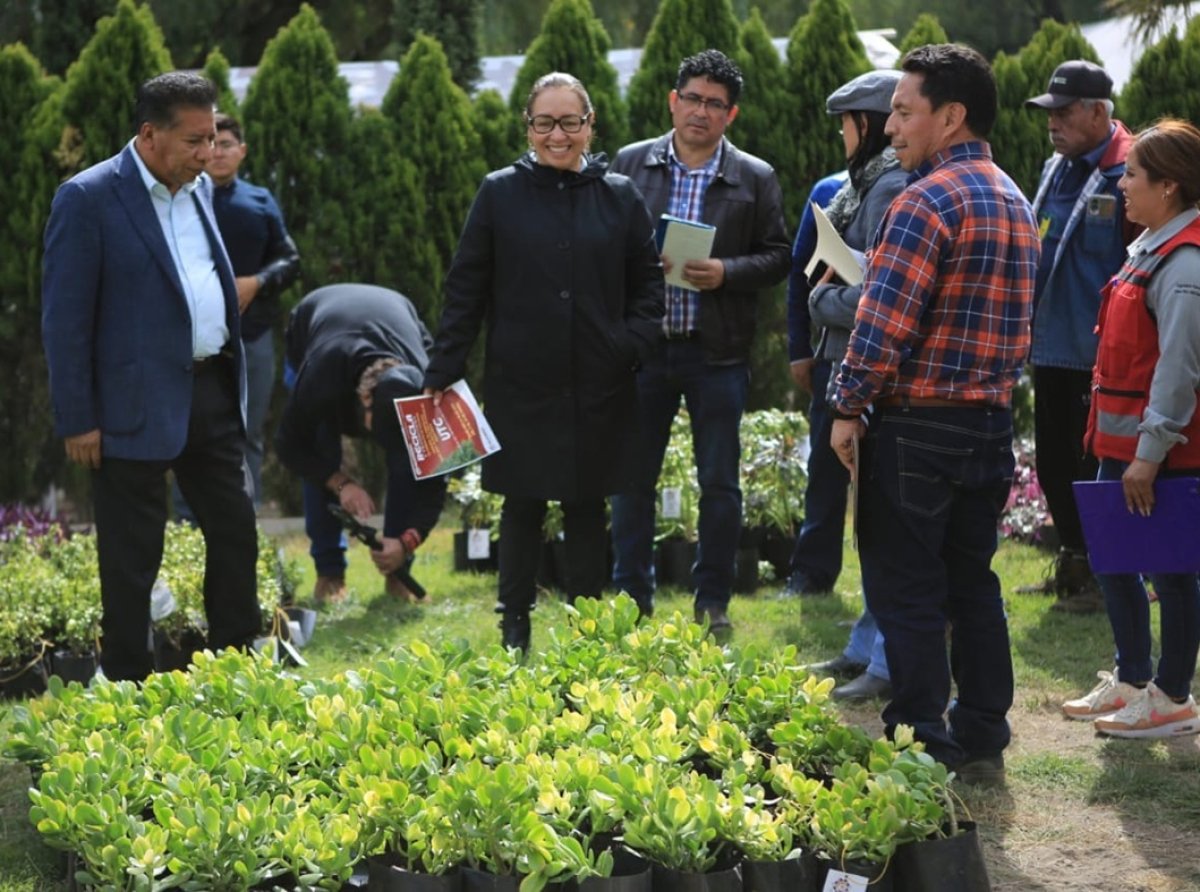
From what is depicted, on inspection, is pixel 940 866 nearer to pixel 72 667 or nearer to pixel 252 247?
pixel 72 667

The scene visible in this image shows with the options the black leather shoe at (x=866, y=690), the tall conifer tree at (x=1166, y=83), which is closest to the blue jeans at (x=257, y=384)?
the black leather shoe at (x=866, y=690)

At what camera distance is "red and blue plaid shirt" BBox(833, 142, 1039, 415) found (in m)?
4.49

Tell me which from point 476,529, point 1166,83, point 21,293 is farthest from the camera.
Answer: point 1166,83

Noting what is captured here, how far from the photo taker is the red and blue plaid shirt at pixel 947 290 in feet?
14.7

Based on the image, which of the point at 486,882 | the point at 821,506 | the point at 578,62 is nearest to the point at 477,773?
the point at 486,882

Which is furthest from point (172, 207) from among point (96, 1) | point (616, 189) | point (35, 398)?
point (96, 1)

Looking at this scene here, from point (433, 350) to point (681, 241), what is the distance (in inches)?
43.9

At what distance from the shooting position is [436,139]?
10.5 m

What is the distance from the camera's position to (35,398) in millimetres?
10023

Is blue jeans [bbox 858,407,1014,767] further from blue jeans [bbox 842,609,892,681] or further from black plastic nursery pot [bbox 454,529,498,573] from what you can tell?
black plastic nursery pot [bbox 454,529,498,573]

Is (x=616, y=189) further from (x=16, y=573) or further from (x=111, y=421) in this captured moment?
(x=16, y=573)

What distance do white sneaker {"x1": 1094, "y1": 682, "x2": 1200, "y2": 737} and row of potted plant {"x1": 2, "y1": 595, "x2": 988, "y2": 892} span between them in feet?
4.65

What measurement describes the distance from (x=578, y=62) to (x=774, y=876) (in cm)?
791

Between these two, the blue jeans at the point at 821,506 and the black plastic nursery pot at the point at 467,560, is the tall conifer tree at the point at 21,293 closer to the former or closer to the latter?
the black plastic nursery pot at the point at 467,560
